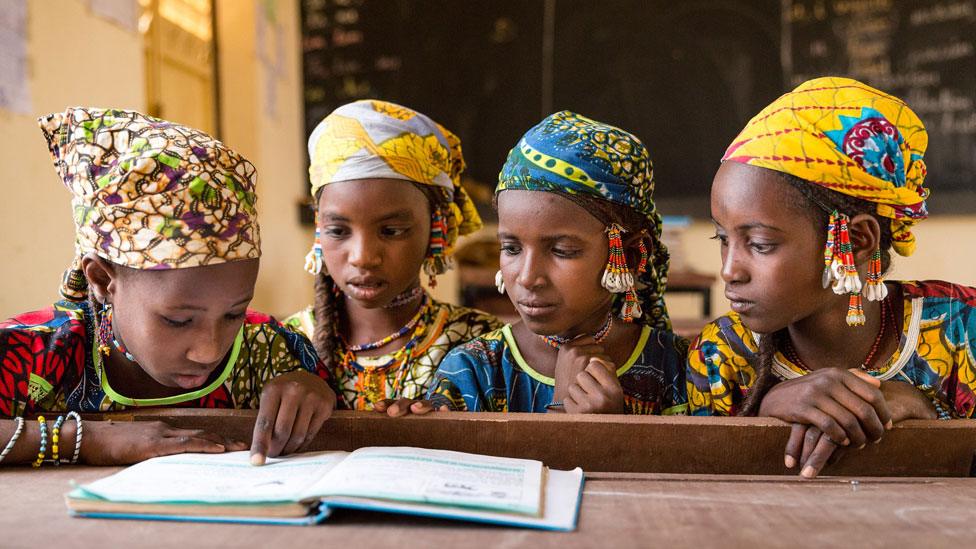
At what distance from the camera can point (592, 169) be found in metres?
1.89

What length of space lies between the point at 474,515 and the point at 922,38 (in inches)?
205

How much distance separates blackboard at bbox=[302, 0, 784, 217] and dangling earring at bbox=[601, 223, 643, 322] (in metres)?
3.45

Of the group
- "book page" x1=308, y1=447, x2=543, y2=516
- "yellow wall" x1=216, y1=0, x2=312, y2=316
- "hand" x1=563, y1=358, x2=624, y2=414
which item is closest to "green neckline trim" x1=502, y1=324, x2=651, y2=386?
"hand" x1=563, y1=358, x2=624, y2=414

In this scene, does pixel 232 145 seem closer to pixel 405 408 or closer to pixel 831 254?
pixel 405 408

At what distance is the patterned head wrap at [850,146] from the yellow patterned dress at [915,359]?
173 millimetres

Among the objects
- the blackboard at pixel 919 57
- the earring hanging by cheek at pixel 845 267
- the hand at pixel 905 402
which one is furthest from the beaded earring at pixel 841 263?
the blackboard at pixel 919 57

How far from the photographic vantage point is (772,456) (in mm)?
1379

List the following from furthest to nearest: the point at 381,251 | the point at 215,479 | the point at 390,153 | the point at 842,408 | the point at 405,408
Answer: the point at 390,153 → the point at 381,251 → the point at 405,408 → the point at 842,408 → the point at 215,479

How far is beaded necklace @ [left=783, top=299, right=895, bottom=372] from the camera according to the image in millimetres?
1702

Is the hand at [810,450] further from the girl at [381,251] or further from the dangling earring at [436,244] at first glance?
the dangling earring at [436,244]

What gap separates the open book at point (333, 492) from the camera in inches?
40.8

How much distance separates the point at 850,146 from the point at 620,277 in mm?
556

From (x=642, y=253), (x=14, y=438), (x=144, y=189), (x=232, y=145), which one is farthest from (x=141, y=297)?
(x=232, y=145)

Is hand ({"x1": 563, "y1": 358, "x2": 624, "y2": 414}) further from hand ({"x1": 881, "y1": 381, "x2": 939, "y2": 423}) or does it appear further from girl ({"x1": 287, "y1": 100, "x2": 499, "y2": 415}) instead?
girl ({"x1": 287, "y1": 100, "x2": 499, "y2": 415})
